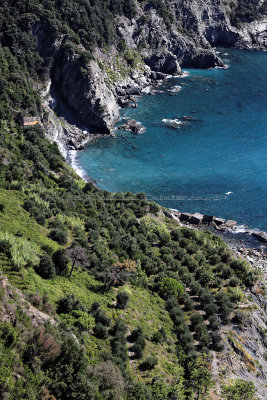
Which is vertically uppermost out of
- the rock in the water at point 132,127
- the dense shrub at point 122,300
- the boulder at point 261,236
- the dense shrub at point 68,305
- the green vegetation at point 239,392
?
the dense shrub at point 68,305

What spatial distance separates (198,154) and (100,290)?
2829 inches

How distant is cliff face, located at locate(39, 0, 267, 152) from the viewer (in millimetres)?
121562

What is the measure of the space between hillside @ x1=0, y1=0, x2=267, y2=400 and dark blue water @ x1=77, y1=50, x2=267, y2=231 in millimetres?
12662

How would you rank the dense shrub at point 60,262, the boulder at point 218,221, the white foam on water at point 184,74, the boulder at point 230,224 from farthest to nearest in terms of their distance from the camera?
the white foam on water at point 184,74 → the boulder at point 218,221 → the boulder at point 230,224 → the dense shrub at point 60,262

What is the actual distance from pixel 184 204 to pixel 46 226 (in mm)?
43351

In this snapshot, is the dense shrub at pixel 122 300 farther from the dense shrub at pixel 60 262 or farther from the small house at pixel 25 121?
the small house at pixel 25 121

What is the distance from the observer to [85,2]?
143875 mm

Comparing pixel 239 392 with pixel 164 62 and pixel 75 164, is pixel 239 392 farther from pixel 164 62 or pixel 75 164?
pixel 164 62

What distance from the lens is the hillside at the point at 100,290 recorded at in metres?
30.0

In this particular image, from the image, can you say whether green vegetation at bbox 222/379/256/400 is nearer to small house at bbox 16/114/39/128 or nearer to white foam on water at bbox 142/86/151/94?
small house at bbox 16/114/39/128

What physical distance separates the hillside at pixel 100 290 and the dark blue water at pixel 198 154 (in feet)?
41.5

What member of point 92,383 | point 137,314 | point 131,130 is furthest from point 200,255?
point 131,130

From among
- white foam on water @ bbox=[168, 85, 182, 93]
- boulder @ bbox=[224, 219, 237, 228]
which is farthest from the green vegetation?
white foam on water @ bbox=[168, 85, 182, 93]

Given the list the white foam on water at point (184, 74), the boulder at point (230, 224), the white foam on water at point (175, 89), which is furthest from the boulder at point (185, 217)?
the white foam on water at point (184, 74)
